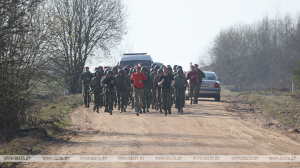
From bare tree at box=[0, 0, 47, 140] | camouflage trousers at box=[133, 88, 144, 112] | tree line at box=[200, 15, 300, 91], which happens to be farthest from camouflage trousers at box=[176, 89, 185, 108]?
tree line at box=[200, 15, 300, 91]

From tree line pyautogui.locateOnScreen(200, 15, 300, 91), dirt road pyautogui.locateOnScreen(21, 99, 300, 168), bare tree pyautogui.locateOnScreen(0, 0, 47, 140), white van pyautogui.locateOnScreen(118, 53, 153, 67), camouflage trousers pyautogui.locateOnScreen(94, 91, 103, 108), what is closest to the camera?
dirt road pyautogui.locateOnScreen(21, 99, 300, 168)

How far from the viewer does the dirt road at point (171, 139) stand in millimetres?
7969

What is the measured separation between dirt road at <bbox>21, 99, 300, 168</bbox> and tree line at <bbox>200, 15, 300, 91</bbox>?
159ft

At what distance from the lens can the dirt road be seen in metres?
7.97

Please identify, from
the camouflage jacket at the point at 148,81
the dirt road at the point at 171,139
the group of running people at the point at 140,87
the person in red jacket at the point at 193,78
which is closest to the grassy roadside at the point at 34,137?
the dirt road at the point at 171,139

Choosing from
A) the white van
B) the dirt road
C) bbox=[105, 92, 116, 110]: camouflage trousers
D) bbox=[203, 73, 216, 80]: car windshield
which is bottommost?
the dirt road

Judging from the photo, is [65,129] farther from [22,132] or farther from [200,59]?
[200,59]

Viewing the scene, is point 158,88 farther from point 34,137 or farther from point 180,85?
point 34,137

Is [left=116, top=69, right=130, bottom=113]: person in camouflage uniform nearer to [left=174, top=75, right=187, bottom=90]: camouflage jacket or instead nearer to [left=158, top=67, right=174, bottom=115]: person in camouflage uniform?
[left=158, top=67, right=174, bottom=115]: person in camouflage uniform

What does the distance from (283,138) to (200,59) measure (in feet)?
205

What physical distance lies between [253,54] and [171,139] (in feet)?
190

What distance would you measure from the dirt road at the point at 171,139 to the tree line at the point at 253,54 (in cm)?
4855

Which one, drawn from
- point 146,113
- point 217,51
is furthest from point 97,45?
point 217,51

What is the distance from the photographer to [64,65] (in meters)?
13.8
